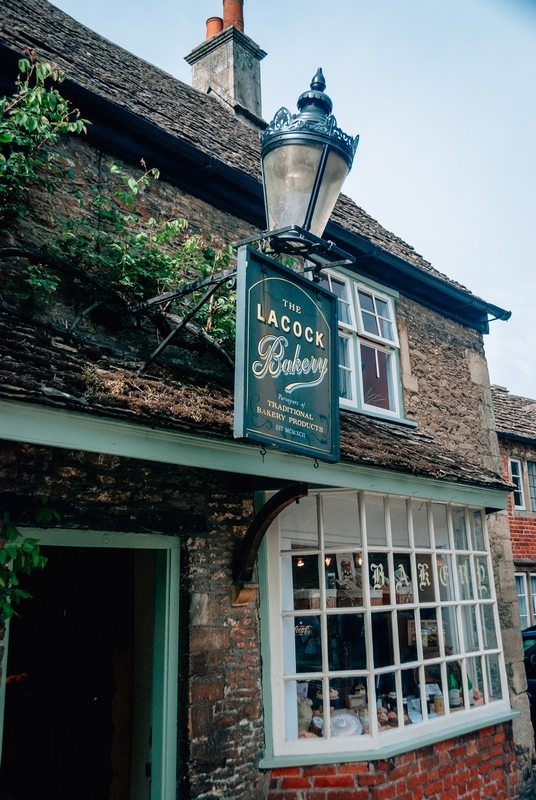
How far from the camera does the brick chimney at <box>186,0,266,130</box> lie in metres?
9.46

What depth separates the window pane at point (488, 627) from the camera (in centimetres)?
628

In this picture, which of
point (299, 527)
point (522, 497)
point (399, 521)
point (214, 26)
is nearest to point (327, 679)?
point (299, 527)

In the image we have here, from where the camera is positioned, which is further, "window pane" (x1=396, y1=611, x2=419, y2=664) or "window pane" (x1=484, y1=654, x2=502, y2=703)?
"window pane" (x1=484, y1=654, x2=502, y2=703)

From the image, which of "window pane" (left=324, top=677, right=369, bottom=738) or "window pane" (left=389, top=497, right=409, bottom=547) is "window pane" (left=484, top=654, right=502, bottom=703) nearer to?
"window pane" (left=389, top=497, right=409, bottom=547)

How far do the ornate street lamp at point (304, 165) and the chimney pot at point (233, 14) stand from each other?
24.3 ft

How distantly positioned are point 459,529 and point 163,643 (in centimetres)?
338

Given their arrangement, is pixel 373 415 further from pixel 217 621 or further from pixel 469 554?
pixel 217 621

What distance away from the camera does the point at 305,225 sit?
12.2 feet

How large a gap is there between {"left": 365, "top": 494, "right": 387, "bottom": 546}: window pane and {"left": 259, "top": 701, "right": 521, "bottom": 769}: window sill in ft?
4.84

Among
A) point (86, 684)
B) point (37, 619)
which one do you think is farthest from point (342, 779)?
point (37, 619)

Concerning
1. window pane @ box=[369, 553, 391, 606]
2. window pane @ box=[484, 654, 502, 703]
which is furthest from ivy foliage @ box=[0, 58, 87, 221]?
window pane @ box=[484, 654, 502, 703]

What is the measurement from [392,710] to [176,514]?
8.01 feet

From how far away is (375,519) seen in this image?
214 inches

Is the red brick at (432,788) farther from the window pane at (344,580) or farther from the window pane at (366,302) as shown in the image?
the window pane at (366,302)
